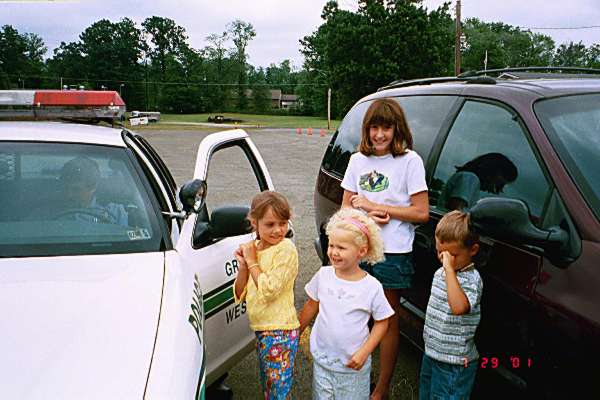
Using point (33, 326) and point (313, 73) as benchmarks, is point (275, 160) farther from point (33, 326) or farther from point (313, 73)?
point (313, 73)

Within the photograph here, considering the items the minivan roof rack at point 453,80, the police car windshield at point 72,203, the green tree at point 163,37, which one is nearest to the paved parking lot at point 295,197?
the police car windshield at point 72,203

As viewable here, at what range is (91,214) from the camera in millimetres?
2594

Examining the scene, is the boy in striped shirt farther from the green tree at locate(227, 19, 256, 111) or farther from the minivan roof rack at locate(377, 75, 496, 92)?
the green tree at locate(227, 19, 256, 111)

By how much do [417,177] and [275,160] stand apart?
51.4 ft

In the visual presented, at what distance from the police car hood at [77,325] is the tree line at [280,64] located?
54.3m

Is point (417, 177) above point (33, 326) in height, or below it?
above

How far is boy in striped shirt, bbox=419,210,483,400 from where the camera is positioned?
96.1 inches

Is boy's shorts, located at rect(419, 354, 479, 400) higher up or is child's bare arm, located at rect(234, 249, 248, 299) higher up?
child's bare arm, located at rect(234, 249, 248, 299)

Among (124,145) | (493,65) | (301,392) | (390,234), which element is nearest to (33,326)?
(124,145)

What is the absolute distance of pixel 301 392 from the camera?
354 cm

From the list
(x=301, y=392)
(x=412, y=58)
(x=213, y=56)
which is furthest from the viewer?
(x=213, y=56)

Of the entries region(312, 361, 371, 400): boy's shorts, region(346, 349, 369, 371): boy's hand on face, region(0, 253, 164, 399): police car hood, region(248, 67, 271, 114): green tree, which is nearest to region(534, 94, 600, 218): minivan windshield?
region(346, 349, 369, 371): boy's hand on face

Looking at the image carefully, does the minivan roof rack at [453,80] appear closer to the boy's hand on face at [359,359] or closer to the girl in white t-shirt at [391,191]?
the girl in white t-shirt at [391,191]
